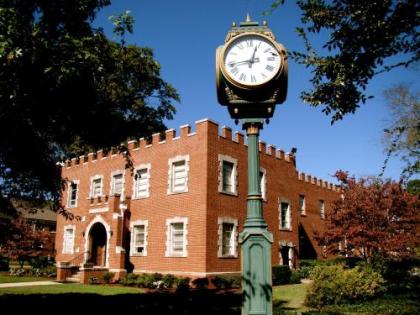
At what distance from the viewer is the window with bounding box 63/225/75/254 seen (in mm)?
32219

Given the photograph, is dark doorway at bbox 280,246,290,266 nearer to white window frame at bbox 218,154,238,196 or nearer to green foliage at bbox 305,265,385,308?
white window frame at bbox 218,154,238,196

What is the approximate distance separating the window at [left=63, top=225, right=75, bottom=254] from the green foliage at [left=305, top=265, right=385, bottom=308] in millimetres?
22921

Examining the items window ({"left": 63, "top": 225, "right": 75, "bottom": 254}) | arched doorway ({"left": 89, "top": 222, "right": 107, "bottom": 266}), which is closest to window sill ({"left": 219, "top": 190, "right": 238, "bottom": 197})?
arched doorway ({"left": 89, "top": 222, "right": 107, "bottom": 266})

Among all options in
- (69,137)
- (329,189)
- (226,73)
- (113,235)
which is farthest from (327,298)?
(329,189)

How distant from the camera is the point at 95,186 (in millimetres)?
31266

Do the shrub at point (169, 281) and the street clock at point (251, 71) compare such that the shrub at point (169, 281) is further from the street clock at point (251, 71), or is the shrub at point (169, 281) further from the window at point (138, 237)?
the street clock at point (251, 71)

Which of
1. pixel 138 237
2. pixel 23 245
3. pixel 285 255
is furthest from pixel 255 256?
pixel 23 245

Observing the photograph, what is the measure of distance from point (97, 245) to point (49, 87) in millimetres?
23662

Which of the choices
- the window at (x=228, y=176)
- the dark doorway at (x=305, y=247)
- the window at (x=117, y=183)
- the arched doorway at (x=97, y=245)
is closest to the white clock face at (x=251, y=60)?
the window at (x=228, y=176)

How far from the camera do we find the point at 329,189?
1624 inches

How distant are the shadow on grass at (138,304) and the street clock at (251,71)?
8506 mm

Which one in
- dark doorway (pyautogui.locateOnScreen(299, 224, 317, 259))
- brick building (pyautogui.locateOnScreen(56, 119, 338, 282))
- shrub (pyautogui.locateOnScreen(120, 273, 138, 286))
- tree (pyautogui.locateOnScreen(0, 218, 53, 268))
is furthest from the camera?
dark doorway (pyautogui.locateOnScreen(299, 224, 317, 259))

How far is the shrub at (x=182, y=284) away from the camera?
68.5ft

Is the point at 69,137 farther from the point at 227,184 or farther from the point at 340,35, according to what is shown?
the point at 227,184
